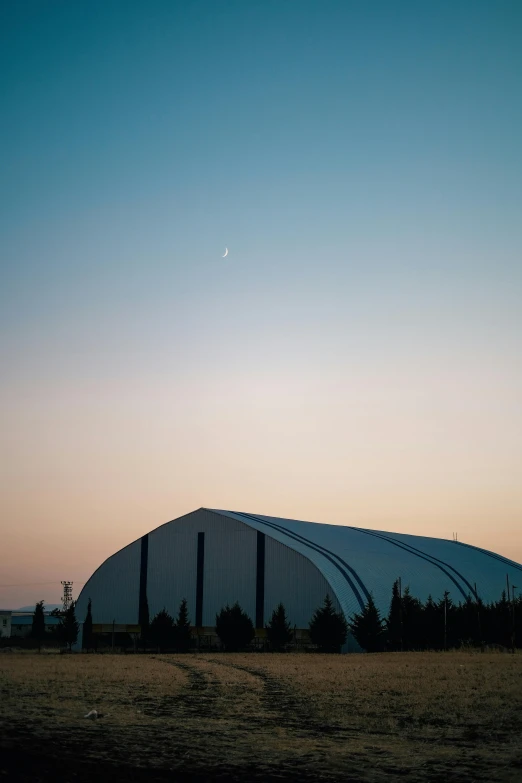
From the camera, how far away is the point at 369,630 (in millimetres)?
57469

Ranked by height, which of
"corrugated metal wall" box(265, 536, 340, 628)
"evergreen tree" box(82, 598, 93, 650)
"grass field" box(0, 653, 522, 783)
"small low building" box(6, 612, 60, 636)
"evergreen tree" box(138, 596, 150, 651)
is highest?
"corrugated metal wall" box(265, 536, 340, 628)

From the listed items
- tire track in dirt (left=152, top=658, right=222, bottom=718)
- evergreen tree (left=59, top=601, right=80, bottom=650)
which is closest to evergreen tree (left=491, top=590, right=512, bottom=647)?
evergreen tree (left=59, top=601, right=80, bottom=650)

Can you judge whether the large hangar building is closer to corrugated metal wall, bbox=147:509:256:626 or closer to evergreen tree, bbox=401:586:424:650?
corrugated metal wall, bbox=147:509:256:626

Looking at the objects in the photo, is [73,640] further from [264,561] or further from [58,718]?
[58,718]

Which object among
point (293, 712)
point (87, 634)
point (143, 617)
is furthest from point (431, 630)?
point (293, 712)

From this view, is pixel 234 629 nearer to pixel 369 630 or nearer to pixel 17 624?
pixel 369 630

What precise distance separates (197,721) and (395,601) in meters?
45.2

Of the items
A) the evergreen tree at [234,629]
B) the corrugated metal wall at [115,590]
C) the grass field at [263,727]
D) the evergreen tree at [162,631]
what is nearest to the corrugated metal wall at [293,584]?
the evergreen tree at [234,629]

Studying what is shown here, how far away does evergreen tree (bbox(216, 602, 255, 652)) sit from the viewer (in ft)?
196

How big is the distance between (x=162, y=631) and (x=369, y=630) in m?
15.6

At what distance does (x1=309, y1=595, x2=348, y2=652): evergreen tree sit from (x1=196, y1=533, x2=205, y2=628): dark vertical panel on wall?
11618 millimetres

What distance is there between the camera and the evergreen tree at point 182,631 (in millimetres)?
61344

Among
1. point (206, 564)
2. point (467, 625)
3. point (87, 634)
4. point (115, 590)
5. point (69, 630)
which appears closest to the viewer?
point (467, 625)

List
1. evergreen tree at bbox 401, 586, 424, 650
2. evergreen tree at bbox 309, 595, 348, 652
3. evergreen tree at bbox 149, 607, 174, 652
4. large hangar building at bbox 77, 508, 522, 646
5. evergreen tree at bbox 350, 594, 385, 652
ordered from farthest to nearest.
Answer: large hangar building at bbox 77, 508, 522, 646, evergreen tree at bbox 149, 607, 174, 652, evergreen tree at bbox 401, 586, 424, 650, evergreen tree at bbox 350, 594, 385, 652, evergreen tree at bbox 309, 595, 348, 652
